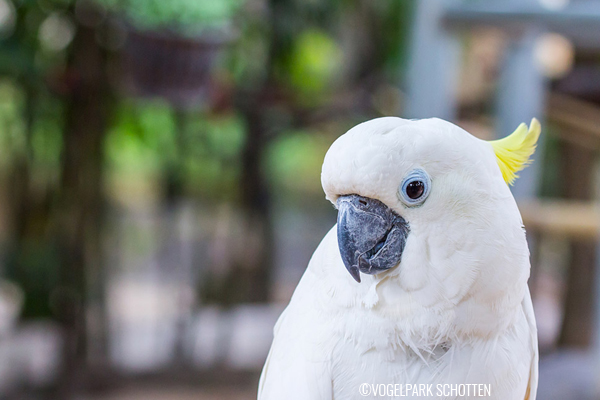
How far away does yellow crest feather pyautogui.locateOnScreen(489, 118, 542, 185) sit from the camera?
887 mm

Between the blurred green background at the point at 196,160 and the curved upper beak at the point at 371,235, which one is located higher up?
the curved upper beak at the point at 371,235

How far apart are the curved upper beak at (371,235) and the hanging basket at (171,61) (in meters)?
1.53

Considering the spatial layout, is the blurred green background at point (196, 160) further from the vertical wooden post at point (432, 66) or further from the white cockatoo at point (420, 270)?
the white cockatoo at point (420, 270)

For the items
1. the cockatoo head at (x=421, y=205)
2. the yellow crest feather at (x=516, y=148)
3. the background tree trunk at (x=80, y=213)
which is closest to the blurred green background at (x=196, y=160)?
the background tree trunk at (x=80, y=213)

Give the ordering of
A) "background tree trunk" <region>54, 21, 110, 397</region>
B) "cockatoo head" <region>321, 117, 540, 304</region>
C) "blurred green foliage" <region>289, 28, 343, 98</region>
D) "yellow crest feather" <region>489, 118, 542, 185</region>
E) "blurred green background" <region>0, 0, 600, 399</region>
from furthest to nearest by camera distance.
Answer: "blurred green foliage" <region>289, 28, 343, 98</region> < "background tree trunk" <region>54, 21, 110, 397</region> < "blurred green background" <region>0, 0, 600, 399</region> < "yellow crest feather" <region>489, 118, 542, 185</region> < "cockatoo head" <region>321, 117, 540, 304</region>

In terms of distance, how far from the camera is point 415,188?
0.77 metres

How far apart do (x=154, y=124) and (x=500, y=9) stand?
239cm

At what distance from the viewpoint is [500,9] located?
2021 millimetres

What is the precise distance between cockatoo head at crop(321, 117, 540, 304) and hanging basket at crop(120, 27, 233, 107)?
1.50 metres

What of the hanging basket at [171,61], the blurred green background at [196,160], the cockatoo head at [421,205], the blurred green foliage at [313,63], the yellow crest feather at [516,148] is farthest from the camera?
the blurred green foliage at [313,63]

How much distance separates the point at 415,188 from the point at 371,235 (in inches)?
3.7

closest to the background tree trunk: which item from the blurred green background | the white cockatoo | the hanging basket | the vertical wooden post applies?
the blurred green background

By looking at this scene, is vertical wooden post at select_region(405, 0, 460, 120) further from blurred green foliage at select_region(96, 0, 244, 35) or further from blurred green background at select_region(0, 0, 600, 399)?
blurred green foliage at select_region(96, 0, 244, 35)

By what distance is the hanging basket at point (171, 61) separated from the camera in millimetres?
2117
